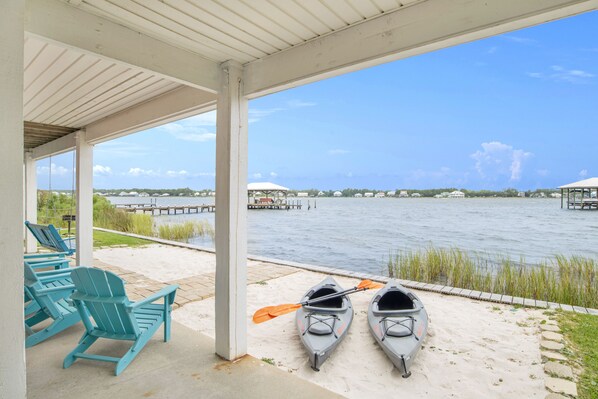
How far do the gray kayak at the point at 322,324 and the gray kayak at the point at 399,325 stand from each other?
13.2 inches

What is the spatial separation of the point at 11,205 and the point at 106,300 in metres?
1.49

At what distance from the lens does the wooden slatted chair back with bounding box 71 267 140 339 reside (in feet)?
8.46

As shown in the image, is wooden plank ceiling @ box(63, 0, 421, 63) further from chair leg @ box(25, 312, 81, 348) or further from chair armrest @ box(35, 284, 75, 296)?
chair leg @ box(25, 312, 81, 348)

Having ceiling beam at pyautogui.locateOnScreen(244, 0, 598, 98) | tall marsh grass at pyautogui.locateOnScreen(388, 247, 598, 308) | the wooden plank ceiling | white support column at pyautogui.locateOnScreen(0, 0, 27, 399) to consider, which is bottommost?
tall marsh grass at pyautogui.locateOnScreen(388, 247, 598, 308)

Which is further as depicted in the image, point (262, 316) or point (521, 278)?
point (521, 278)

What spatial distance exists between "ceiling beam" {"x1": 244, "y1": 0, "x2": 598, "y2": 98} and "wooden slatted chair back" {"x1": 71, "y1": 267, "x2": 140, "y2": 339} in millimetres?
1955

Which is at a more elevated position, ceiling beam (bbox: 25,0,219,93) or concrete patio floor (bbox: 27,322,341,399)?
ceiling beam (bbox: 25,0,219,93)

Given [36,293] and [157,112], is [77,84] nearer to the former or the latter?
[157,112]

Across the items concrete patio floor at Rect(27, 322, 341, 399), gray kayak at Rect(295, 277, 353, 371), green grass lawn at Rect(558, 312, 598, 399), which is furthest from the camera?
gray kayak at Rect(295, 277, 353, 371)

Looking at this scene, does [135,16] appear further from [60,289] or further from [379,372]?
[379,372]

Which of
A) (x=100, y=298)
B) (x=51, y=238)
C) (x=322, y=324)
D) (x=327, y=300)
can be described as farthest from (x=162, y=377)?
(x=51, y=238)

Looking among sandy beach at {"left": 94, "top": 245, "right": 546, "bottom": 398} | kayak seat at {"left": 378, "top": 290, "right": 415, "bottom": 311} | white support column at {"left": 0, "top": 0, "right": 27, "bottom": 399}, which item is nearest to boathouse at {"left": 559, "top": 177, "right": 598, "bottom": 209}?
sandy beach at {"left": 94, "top": 245, "right": 546, "bottom": 398}

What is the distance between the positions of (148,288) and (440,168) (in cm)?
6021

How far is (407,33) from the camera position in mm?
1827
